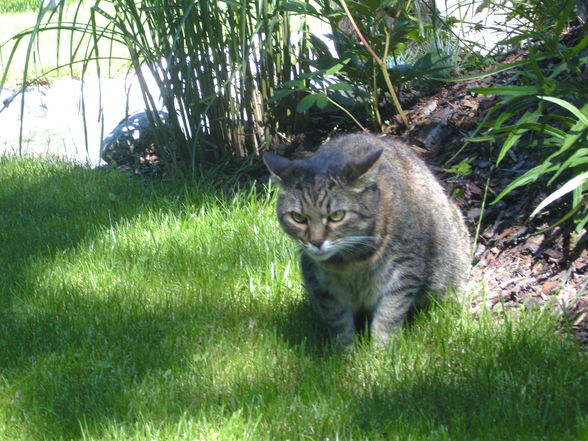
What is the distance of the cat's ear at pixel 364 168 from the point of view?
3250 mm

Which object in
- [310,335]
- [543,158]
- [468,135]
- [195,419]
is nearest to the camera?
[195,419]

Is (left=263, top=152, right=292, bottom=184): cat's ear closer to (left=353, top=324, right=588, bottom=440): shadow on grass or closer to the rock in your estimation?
(left=353, top=324, right=588, bottom=440): shadow on grass

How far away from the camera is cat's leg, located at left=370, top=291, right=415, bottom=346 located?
3.47 metres

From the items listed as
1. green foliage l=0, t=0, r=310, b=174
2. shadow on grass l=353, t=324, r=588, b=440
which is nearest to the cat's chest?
shadow on grass l=353, t=324, r=588, b=440

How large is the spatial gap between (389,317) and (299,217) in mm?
631

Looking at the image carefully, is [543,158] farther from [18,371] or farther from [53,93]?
[53,93]

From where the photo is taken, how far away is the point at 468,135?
4883mm

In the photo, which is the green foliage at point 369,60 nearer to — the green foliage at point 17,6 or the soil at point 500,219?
the soil at point 500,219

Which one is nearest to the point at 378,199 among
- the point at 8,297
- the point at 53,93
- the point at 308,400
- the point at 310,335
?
the point at 310,335

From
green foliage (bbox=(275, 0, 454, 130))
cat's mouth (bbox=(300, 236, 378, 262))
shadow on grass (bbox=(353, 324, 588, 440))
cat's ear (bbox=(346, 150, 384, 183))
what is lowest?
shadow on grass (bbox=(353, 324, 588, 440))

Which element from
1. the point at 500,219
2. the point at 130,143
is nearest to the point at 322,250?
the point at 500,219

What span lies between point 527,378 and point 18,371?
2224mm

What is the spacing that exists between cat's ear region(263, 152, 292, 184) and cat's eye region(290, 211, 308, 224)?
166 millimetres

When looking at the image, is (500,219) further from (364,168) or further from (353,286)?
(364,168)
